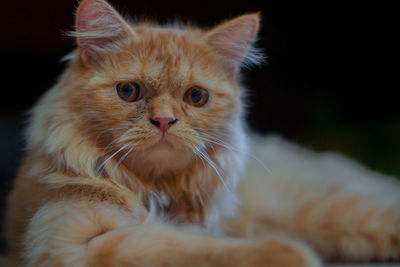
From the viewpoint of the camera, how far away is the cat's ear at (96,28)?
4.33 ft

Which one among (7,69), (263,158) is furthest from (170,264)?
(7,69)

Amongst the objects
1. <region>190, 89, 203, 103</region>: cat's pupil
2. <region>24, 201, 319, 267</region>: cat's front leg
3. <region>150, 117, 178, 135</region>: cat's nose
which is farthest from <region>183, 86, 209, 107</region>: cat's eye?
<region>24, 201, 319, 267</region>: cat's front leg

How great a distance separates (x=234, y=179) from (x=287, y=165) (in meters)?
0.82

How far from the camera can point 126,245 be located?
1005 millimetres

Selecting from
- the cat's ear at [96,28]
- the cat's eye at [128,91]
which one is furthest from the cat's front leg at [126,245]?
the cat's ear at [96,28]

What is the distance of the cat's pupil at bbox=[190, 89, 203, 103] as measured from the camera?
135 cm

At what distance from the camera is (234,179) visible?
4.96 feet

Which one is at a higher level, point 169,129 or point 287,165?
point 169,129

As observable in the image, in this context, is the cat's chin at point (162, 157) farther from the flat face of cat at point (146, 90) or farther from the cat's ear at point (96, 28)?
the cat's ear at point (96, 28)

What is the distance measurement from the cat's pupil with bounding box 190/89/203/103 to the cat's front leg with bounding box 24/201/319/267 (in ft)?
1.40

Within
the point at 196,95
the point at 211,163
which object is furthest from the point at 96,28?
the point at 211,163

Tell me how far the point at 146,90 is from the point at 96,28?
291 mm

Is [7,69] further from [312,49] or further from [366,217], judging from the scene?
[366,217]

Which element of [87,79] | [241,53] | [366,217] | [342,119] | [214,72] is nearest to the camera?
[87,79]
